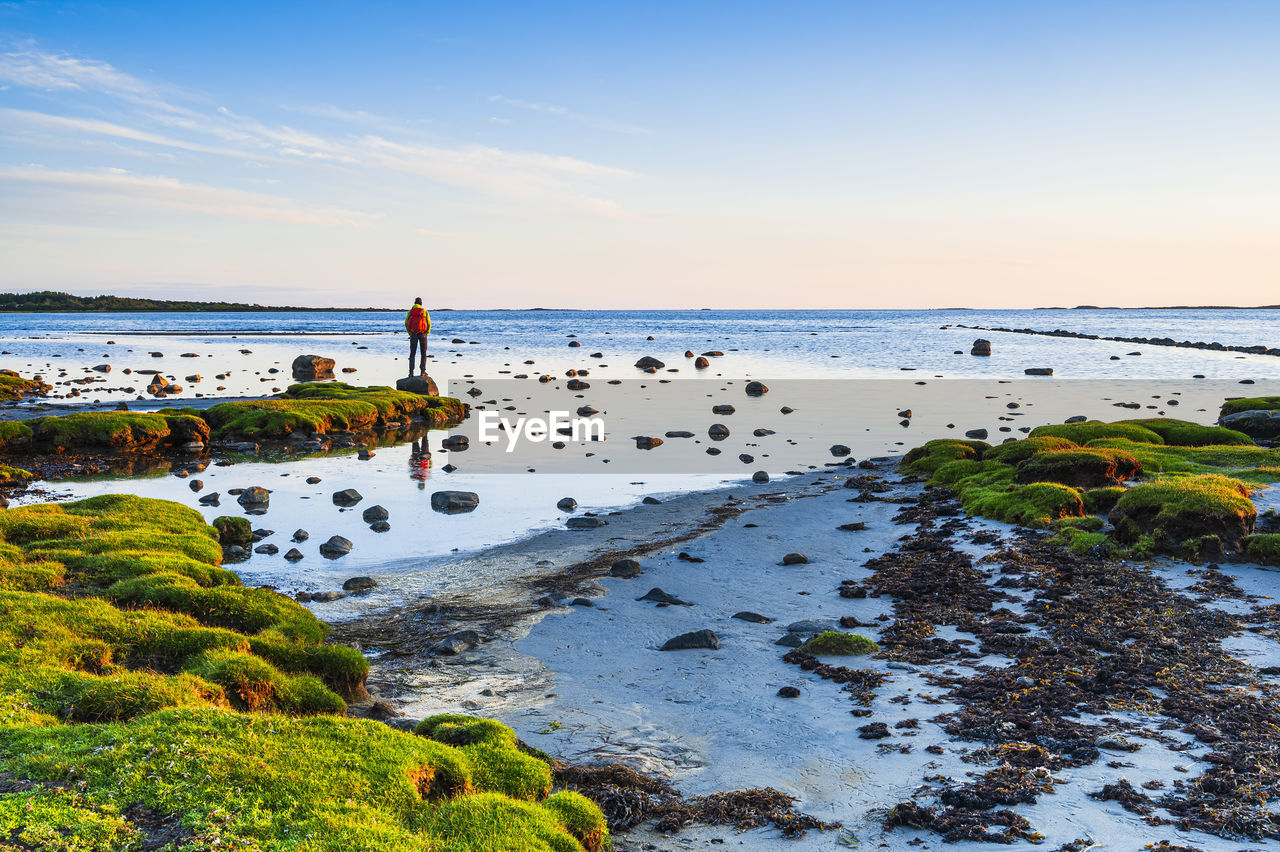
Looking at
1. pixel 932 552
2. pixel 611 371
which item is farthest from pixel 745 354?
pixel 932 552

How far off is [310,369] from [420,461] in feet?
104

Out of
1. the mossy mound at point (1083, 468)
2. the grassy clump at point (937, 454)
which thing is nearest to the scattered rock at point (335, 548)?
the mossy mound at point (1083, 468)

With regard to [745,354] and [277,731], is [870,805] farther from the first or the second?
[745,354]

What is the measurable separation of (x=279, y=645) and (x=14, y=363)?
74292 millimetres

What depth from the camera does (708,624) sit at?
13.9 meters

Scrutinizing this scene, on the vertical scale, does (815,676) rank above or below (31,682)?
below

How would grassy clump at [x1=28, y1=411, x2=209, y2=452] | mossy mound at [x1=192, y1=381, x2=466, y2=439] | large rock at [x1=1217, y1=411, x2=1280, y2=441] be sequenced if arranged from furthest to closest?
mossy mound at [x1=192, y1=381, x2=466, y2=439], grassy clump at [x1=28, y1=411, x2=209, y2=452], large rock at [x1=1217, y1=411, x2=1280, y2=441]

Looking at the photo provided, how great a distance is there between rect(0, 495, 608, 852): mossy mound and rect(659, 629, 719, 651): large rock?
14.5 feet

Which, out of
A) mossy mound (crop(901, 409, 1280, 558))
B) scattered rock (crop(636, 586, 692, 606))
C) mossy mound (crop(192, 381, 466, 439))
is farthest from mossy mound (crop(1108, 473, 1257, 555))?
mossy mound (crop(192, 381, 466, 439))

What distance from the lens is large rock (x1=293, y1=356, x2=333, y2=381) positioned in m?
57.6

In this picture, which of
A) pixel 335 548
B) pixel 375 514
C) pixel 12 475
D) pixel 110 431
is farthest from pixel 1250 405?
pixel 110 431

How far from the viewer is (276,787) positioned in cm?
673

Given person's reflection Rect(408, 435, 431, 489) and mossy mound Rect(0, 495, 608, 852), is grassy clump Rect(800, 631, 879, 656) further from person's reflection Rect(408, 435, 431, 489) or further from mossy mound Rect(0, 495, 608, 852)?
person's reflection Rect(408, 435, 431, 489)

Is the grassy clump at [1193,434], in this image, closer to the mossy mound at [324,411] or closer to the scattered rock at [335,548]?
the scattered rock at [335,548]
